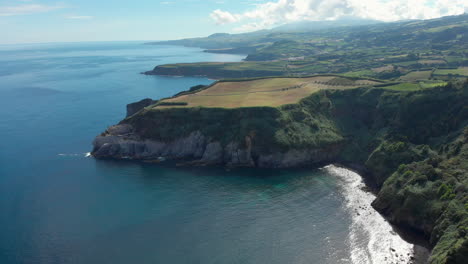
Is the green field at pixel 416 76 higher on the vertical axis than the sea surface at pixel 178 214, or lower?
higher

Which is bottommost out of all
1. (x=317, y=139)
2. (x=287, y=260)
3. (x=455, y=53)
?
(x=287, y=260)

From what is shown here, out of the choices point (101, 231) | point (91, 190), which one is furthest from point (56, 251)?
point (91, 190)

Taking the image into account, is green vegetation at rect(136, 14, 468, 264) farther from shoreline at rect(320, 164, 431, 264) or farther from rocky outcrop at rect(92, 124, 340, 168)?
shoreline at rect(320, 164, 431, 264)

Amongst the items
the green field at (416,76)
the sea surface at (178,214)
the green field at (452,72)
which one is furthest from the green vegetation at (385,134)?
the green field at (452,72)

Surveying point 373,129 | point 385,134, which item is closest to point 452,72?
point 373,129

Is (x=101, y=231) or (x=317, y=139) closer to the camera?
(x=101, y=231)

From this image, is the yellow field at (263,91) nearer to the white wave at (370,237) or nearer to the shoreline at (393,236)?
the shoreline at (393,236)

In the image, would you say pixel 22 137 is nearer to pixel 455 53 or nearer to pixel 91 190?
pixel 91 190
